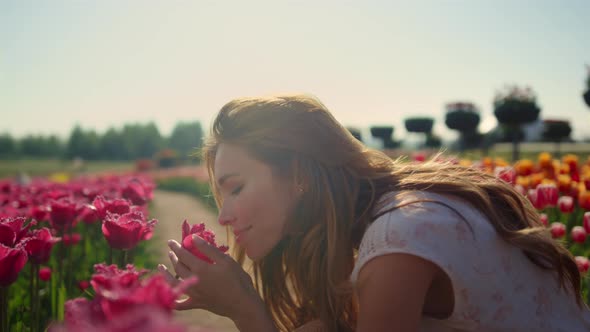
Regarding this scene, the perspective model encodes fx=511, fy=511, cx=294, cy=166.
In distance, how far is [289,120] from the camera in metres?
1.99

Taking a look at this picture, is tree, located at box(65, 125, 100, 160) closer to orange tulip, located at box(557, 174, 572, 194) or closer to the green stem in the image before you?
orange tulip, located at box(557, 174, 572, 194)

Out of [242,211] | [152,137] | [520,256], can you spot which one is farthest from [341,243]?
[152,137]

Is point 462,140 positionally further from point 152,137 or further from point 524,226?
point 152,137

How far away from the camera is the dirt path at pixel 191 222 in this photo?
12.5ft

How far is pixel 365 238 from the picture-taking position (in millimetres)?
1636

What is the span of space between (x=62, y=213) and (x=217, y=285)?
1.32 meters

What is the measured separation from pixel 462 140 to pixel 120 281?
32.8 m

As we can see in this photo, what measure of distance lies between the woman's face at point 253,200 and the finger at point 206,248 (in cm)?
33

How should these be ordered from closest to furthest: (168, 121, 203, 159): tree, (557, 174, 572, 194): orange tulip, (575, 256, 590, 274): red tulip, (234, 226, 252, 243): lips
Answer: (234, 226, 252, 243): lips, (575, 256, 590, 274): red tulip, (557, 174, 572, 194): orange tulip, (168, 121, 203, 159): tree

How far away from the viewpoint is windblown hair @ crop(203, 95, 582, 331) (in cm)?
191

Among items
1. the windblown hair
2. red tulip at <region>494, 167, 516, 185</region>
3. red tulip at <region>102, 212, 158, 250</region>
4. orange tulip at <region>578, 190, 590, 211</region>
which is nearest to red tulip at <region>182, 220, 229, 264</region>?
red tulip at <region>102, 212, 158, 250</region>

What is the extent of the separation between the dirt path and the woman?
410 mm

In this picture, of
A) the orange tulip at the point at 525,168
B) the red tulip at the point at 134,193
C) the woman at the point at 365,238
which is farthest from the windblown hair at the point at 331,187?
the orange tulip at the point at 525,168

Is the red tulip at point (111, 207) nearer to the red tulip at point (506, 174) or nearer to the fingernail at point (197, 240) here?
the fingernail at point (197, 240)
